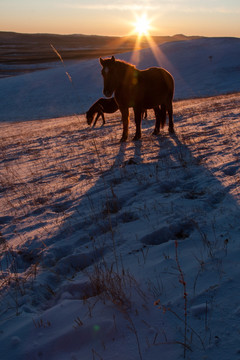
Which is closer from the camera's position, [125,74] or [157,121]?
[125,74]

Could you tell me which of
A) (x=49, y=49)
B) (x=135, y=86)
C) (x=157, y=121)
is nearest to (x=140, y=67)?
(x=157, y=121)

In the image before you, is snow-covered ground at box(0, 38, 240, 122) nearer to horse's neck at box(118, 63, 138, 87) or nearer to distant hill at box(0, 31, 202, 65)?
horse's neck at box(118, 63, 138, 87)

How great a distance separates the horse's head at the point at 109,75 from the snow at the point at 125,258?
198cm

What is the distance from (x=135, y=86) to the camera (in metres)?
7.57

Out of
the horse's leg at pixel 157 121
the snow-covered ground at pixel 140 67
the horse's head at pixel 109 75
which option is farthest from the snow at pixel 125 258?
the snow-covered ground at pixel 140 67

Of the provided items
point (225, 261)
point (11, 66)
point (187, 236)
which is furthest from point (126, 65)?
point (11, 66)

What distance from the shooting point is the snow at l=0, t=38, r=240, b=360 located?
63.1 inches

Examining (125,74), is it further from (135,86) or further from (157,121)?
(157,121)

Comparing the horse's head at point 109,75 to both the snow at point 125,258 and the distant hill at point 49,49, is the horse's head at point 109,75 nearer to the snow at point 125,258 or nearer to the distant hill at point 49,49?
the snow at point 125,258

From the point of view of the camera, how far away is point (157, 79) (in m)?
8.00

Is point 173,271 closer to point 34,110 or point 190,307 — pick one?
point 190,307

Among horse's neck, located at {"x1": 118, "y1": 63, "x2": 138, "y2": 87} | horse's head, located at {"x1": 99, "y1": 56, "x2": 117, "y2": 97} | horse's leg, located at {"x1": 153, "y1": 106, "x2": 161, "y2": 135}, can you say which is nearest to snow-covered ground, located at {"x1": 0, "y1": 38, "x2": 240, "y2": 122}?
horse's leg, located at {"x1": 153, "y1": 106, "x2": 161, "y2": 135}

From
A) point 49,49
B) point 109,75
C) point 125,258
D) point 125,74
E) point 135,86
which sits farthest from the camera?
point 49,49

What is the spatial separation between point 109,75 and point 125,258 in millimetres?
5591
